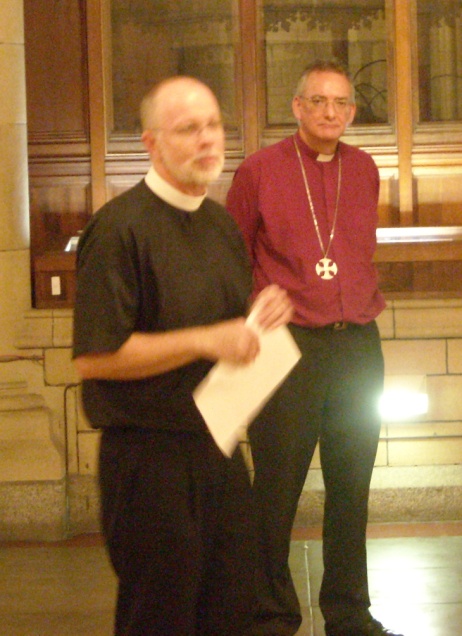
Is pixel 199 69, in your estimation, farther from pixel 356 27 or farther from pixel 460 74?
pixel 460 74

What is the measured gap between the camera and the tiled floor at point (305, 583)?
416 centimetres

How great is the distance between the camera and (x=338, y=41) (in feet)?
21.8

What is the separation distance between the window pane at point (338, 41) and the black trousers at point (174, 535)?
4.34m

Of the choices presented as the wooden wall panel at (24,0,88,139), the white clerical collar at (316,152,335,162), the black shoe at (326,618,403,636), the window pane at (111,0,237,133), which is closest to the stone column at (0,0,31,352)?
the wooden wall panel at (24,0,88,139)

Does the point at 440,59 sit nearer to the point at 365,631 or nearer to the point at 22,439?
the point at 22,439

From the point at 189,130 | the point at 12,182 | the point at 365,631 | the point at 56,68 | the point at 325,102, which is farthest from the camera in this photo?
the point at 56,68

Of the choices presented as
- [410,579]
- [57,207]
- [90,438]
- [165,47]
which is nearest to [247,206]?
[410,579]

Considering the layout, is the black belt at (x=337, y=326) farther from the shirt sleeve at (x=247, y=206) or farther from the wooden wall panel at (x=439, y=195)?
the wooden wall panel at (x=439, y=195)

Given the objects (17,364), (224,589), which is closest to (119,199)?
(224,589)

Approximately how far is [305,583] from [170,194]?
2.53 meters

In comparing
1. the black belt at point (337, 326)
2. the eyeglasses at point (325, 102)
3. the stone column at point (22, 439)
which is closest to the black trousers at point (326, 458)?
the black belt at point (337, 326)

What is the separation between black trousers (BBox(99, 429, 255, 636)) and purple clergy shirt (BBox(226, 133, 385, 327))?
3.88ft

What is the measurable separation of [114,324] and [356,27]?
15.3ft

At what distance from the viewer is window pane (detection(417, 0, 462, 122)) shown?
6.55 m
